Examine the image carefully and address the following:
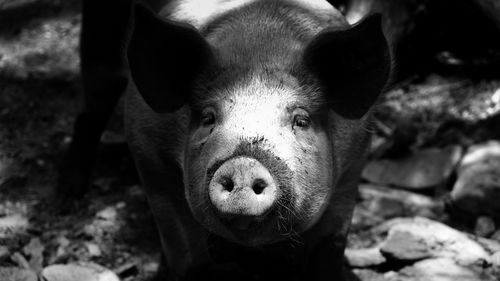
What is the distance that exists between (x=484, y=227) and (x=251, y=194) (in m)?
2.20

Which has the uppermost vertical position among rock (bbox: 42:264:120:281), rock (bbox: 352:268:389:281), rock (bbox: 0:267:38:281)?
rock (bbox: 352:268:389:281)

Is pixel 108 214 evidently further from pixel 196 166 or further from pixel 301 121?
pixel 301 121

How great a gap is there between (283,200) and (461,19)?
3.28 m

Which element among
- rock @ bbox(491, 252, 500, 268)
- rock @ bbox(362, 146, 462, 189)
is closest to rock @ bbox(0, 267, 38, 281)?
rock @ bbox(362, 146, 462, 189)

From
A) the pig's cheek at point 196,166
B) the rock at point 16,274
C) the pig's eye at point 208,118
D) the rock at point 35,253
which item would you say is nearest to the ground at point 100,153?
the rock at point 35,253

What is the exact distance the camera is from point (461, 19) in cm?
522

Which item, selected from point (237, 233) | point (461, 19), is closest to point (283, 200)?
point (237, 233)

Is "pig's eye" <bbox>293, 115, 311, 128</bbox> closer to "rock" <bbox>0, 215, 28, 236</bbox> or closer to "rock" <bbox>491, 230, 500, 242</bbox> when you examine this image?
"rock" <bbox>491, 230, 500, 242</bbox>

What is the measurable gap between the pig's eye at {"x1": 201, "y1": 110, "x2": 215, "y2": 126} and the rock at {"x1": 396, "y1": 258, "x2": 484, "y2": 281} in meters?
1.54

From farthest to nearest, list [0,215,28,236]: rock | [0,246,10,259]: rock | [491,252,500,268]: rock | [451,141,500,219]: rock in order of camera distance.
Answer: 1. [451,141,500,219]: rock
2. [0,215,28,236]: rock
3. [491,252,500,268]: rock
4. [0,246,10,259]: rock

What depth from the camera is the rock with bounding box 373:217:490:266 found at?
12.4 feet

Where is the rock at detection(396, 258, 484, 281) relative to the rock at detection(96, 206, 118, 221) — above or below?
above

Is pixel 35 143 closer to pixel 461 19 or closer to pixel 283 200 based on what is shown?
pixel 283 200

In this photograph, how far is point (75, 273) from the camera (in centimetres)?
354
